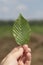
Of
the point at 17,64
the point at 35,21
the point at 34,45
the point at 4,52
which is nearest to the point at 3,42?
the point at 34,45

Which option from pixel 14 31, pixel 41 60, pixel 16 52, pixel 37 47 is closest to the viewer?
pixel 14 31

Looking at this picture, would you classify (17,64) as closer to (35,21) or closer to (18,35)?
(18,35)

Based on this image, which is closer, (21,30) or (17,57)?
(21,30)

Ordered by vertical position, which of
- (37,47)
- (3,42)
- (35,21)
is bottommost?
(37,47)

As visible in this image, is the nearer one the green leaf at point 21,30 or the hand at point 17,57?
the green leaf at point 21,30

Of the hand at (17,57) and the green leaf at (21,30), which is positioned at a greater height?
the green leaf at (21,30)

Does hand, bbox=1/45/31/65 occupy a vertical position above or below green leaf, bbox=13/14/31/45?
below

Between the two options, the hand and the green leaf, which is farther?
the hand

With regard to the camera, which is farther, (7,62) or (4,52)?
(4,52)
